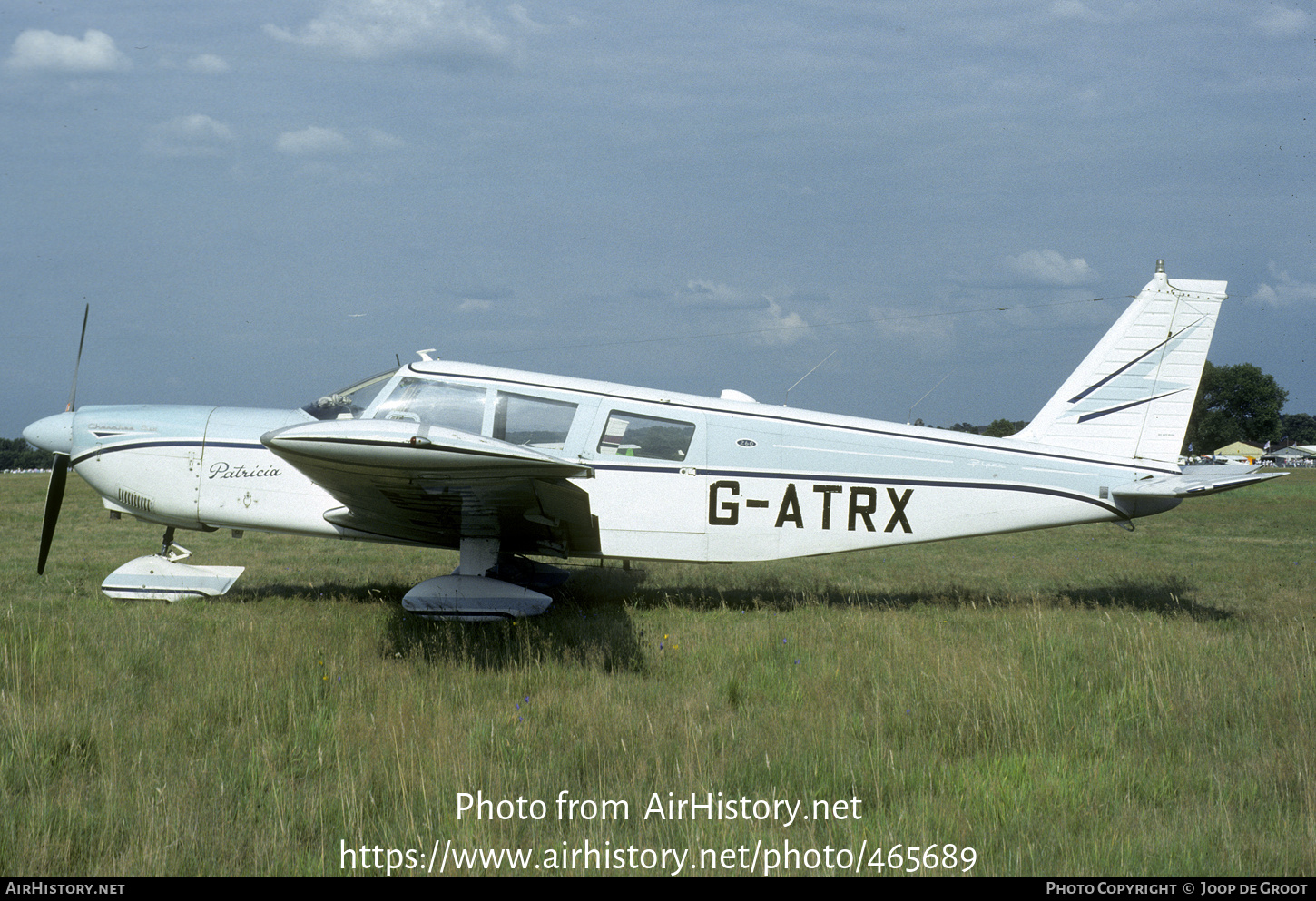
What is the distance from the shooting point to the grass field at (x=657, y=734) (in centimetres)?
297

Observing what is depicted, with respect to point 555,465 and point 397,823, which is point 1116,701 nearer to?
point 555,465

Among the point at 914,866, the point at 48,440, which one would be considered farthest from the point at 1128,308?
the point at 48,440

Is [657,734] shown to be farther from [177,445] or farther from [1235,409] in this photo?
[1235,409]

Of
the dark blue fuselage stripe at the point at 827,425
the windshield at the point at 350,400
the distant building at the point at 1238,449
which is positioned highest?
the distant building at the point at 1238,449

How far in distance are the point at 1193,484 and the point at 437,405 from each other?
6.05 m

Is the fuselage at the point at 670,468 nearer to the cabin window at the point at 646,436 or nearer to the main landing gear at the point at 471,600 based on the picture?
the cabin window at the point at 646,436

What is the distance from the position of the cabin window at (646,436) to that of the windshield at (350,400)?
1.90 metres

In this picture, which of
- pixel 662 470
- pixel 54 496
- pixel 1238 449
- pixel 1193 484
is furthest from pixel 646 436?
pixel 1238 449

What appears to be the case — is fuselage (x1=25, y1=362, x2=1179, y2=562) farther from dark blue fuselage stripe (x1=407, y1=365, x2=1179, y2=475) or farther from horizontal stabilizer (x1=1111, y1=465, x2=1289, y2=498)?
horizontal stabilizer (x1=1111, y1=465, x2=1289, y2=498)

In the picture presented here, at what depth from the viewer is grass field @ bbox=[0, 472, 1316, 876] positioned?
2.97 metres

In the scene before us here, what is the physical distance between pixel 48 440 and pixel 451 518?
3.86 metres

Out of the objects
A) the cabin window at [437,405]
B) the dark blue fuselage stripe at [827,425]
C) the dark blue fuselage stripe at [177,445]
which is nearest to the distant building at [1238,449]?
the dark blue fuselage stripe at [827,425]

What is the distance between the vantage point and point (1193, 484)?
267 inches

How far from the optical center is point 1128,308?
7617 mm
